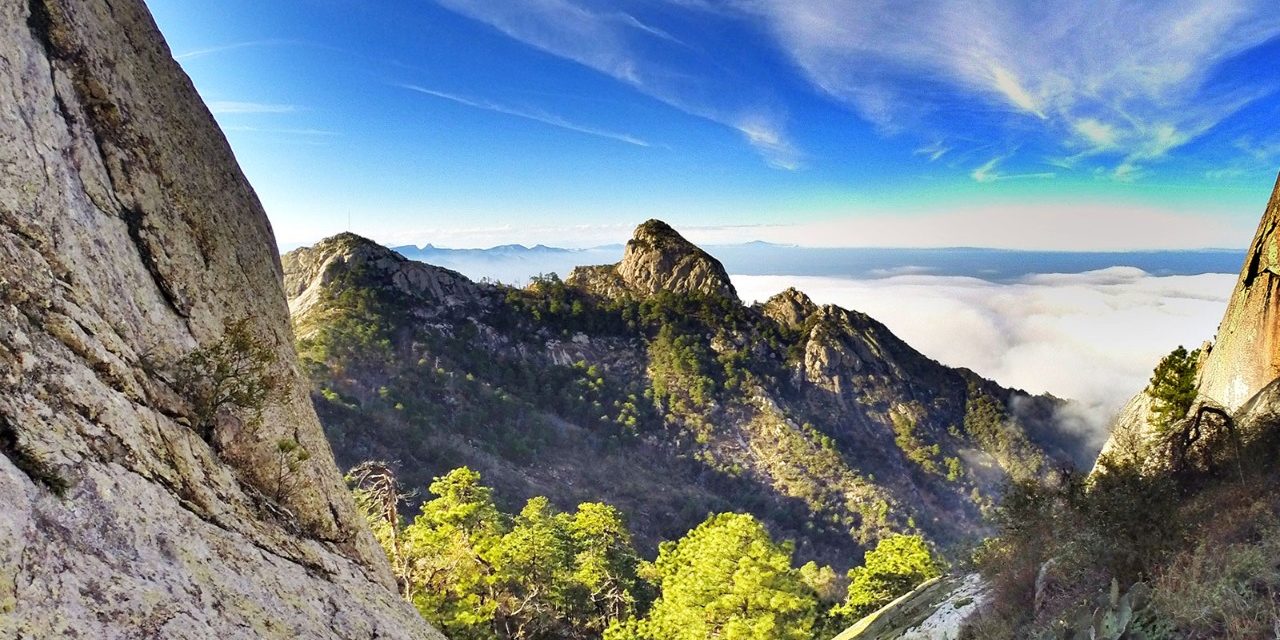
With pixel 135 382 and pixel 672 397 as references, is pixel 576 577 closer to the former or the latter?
pixel 135 382

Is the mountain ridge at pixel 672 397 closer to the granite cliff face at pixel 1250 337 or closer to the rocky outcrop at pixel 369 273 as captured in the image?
the rocky outcrop at pixel 369 273

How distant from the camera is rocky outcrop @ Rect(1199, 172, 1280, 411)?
1809 centimetres

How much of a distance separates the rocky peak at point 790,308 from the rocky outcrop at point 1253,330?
90.2 metres

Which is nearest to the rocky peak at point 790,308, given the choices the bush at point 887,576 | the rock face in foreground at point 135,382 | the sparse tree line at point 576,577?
the bush at point 887,576

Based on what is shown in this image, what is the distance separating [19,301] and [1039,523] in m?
19.9

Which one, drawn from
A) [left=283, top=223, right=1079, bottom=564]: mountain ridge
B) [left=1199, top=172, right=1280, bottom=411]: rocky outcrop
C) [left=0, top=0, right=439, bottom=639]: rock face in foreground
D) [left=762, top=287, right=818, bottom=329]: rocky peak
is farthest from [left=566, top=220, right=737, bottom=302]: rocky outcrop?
[left=0, top=0, right=439, bottom=639]: rock face in foreground

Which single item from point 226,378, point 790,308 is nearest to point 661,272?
point 790,308

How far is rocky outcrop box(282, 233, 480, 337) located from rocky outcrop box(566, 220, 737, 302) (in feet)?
87.5

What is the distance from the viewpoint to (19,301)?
19.0 ft

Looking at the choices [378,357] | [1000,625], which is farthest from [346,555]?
[378,357]

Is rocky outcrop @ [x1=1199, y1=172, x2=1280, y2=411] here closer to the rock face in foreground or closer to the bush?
the bush

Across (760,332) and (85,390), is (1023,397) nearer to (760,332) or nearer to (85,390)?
(760,332)

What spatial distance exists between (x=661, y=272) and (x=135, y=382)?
109 metres

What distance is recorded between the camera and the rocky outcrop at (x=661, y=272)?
11344 cm
